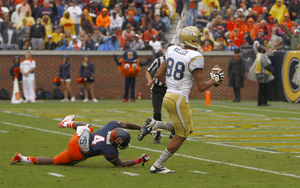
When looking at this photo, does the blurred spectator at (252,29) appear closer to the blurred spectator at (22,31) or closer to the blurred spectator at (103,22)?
the blurred spectator at (103,22)

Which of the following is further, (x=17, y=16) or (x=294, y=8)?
(x=17, y=16)

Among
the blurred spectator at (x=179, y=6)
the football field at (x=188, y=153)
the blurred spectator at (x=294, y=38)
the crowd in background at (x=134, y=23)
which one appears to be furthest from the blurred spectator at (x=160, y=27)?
the football field at (x=188, y=153)

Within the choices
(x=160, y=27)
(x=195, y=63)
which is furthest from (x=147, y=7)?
(x=195, y=63)

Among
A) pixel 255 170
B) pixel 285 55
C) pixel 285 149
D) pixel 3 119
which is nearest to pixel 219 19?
pixel 285 55

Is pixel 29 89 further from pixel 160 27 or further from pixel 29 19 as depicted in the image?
pixel 160 27

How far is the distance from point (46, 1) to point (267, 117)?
46.0ft

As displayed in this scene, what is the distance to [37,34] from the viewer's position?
73.2 ft

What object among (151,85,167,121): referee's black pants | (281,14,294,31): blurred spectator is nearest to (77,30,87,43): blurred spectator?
(281,14,294,31): blurred spectator

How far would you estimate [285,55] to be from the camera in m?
18.9

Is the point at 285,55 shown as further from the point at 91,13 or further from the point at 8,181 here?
the point at 8,181

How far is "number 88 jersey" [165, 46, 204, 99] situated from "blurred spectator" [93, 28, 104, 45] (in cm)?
1684

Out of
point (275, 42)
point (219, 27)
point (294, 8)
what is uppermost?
point (294, 8)

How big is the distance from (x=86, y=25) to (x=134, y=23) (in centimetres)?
239

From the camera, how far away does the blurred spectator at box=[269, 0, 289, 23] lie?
910 inches
